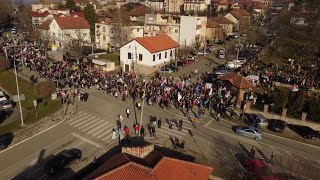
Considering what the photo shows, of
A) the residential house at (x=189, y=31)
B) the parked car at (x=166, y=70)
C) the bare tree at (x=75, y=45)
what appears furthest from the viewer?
the residential house at (x=189, y=31)

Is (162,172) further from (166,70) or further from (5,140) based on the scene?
(166,70)

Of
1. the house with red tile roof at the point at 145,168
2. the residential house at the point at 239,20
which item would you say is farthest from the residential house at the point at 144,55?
the residential house at the point at 239,20

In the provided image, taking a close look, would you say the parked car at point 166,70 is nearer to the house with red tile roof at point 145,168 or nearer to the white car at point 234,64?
the white car at point 234,64

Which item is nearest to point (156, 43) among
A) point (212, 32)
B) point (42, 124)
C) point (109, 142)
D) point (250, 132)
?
point (42, 124)

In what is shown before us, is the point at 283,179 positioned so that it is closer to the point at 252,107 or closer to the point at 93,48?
the point at 252,107

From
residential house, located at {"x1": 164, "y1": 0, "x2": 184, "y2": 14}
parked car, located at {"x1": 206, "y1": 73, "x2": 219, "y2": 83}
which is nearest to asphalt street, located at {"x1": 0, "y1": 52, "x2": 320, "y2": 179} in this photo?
parked car, located at {"x1": 206, "y1": 73, "x2": 219, "y2": 83}

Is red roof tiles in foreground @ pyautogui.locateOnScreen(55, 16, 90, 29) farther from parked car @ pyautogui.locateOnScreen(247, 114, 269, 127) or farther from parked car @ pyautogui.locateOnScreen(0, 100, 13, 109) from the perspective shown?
parked car @ pyautogui.locateOnScreen(247, 114, 269, 127)
